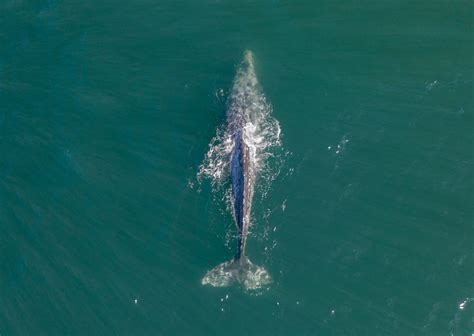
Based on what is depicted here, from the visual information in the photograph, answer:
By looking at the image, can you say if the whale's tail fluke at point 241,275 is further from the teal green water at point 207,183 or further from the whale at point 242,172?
the teal green water at point 207,183

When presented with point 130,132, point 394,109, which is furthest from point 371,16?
point 130,132

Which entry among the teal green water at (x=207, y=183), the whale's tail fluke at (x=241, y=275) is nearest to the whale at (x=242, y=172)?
the whale's tail fluke at (x=241, y=275)

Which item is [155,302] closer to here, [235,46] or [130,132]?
[130,132]

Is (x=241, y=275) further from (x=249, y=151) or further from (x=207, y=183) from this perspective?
(x=249, y=151)

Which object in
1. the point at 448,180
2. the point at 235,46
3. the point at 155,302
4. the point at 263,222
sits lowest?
the point at 155,302

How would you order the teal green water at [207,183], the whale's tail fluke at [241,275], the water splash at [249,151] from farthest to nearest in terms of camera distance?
the water splash at [249,151]
the whale's tail fluke at [241,275]
the teal green water at [207,183]

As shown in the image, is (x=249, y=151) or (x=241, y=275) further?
(x=249, y=151)

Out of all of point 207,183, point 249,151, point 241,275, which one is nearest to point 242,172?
point 249,151
